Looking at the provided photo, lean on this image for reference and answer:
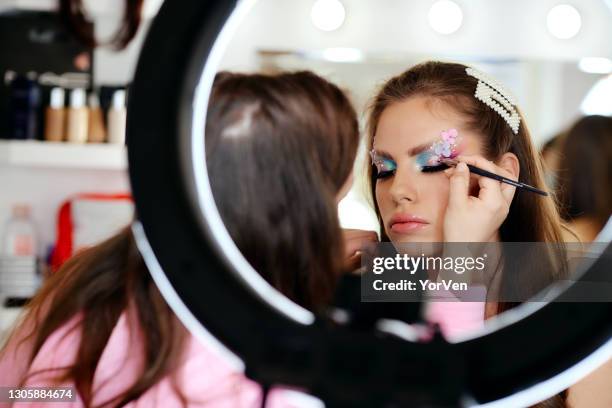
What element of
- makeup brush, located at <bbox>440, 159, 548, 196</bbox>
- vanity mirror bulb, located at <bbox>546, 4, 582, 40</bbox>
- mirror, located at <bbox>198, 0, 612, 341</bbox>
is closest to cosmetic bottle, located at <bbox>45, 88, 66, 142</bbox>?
mirror, located at <bbox>198, 0, 612, 341</bbox>

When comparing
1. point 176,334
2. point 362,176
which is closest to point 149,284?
point 176,334

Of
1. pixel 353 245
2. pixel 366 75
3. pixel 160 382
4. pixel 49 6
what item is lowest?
pixel 160 382

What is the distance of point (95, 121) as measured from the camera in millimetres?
1207

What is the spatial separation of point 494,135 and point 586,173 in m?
0.09

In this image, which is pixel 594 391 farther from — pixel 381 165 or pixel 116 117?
pixel 116 117

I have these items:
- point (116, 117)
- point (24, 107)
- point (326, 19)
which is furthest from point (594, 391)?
point (24, 107)

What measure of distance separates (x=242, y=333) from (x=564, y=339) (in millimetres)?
129

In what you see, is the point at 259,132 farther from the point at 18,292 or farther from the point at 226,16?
the point at 18,292

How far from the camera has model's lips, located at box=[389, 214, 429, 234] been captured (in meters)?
0.42

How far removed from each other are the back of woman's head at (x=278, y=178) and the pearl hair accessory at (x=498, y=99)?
0.11 m

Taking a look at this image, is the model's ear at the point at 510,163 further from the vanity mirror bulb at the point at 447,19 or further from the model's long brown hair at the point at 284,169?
the vanity mirror bulb at the point at 447,19

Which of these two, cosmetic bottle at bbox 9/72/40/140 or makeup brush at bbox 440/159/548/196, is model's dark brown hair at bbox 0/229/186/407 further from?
cosmetic bottle at bbox 9/72/40/140

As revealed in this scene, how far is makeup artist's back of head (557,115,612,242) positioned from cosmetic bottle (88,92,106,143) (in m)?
0.91

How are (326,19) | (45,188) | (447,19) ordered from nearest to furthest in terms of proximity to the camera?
1. (447,19)
2. (326,19)
3. (45,188)
